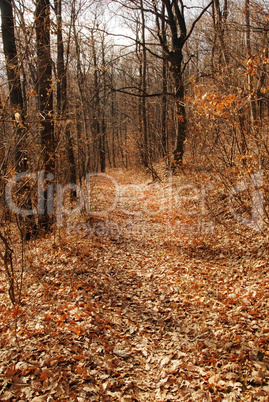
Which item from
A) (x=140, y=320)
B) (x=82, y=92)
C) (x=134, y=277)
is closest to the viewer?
(x=140, y=320)

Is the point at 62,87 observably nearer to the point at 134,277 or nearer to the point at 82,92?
the point at 82,92

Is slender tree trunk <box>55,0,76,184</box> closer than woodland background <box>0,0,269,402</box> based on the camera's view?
No

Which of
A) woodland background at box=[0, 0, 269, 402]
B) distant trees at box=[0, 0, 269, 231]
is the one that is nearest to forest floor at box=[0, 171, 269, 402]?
woodland background at box=[0, 0, 269, 402]

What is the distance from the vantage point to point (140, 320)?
4.35 m

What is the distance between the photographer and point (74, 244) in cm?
680

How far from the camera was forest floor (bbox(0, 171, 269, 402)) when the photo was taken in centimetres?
311

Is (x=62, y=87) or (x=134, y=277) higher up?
(x=62, y=87)

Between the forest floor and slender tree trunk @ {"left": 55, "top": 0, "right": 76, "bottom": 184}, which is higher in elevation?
slender tree trunk @ {"left": 55, "top": 0, "right": 76, "bottom": 184}

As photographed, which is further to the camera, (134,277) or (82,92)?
(82,92)

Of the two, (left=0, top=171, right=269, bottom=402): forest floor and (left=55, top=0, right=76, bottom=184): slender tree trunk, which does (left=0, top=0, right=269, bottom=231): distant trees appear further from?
(left=0, top=171, right=269, bottom=402): forest floor

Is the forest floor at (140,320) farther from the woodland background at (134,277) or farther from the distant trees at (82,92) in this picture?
the distant trees at (82,92)

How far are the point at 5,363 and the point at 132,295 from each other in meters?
2.32

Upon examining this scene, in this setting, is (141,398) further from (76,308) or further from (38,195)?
(38,195)

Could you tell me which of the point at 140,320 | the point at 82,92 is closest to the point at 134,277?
the point at 140,320
